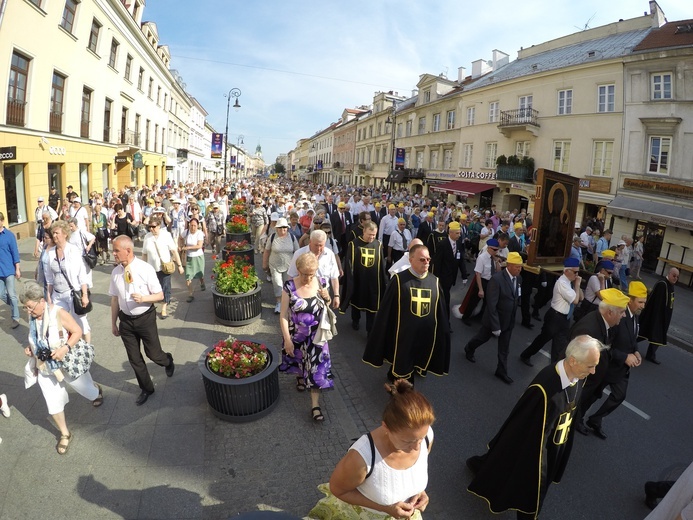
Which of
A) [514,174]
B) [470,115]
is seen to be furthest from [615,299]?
[470,115]

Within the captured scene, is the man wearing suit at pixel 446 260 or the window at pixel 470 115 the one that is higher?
the window at pixel 470 115

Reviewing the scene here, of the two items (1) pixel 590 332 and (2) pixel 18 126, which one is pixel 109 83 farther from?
(1) pixel 590 332

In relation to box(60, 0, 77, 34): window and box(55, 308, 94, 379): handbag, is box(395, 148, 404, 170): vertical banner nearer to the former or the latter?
box(60, 0, 77, 34): window

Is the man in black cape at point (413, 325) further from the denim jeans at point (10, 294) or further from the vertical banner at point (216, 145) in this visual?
the vertical banner at point (216, 145)

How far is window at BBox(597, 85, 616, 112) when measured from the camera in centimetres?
2041

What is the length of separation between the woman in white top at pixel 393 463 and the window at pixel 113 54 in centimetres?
2651

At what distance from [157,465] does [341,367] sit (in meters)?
2.87

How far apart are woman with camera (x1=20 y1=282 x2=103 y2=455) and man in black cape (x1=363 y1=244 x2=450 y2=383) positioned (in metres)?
3.27

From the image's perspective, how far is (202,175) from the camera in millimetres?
66500

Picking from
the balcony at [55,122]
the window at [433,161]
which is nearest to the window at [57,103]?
the balcony at [55,122]

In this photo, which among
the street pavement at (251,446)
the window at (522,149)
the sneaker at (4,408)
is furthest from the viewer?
the window at (522,149)

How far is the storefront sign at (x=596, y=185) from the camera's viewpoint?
2051 centimetres

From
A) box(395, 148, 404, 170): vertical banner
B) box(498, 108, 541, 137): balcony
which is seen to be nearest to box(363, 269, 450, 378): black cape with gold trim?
box(498, 108, 541, 137): balcony

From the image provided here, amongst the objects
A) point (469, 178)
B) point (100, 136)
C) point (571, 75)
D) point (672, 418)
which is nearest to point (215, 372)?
point (672, 418)
